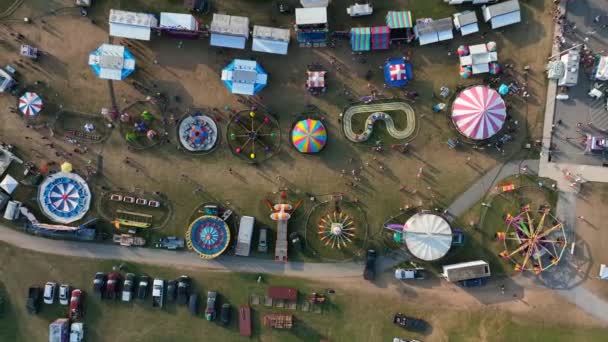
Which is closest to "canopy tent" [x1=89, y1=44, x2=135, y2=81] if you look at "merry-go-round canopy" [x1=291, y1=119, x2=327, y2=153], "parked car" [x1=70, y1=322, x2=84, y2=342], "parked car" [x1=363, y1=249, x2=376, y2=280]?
"merry-go-round canopy" [x1=291, y1=119, x2=327, y2=153]

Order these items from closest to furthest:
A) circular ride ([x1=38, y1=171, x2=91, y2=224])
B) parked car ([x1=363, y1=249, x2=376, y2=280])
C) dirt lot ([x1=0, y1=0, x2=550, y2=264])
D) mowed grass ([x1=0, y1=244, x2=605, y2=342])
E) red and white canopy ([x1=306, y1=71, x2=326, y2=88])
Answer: red and white canopy ([x1=306, y1=71, x2=326, y2=88]) → dirt lot ([x1=0, y1=0, x2=550, y2=264]) → parked car ([x1=363, y1=249, x2=376, y2=280]) → circular ride ([x1=38, y1=171, x2=91, y2=224]) → mowed grass ([x1=0, y1=244, x2=605, y2=342])

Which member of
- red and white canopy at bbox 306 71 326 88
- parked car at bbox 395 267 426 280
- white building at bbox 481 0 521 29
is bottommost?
parked car at bbox 395 267 426 280

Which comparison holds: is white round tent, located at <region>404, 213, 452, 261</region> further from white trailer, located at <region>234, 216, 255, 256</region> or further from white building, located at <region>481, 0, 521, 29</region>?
white building, located at <region>481, 0, 521, 29</region>

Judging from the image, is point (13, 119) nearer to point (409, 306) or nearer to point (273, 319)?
point (273, 319)

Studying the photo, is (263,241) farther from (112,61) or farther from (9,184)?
(9,184)

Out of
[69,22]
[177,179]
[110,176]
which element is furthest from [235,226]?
[69,22]

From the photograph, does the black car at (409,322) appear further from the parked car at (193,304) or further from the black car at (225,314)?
the parked car at (193,304)

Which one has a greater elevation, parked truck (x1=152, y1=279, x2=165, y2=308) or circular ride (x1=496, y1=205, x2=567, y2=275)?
circular ride (x1=496, y1=205, x2=567, y2=275)

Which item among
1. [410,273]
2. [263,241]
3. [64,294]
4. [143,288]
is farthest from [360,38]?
[64,294]
